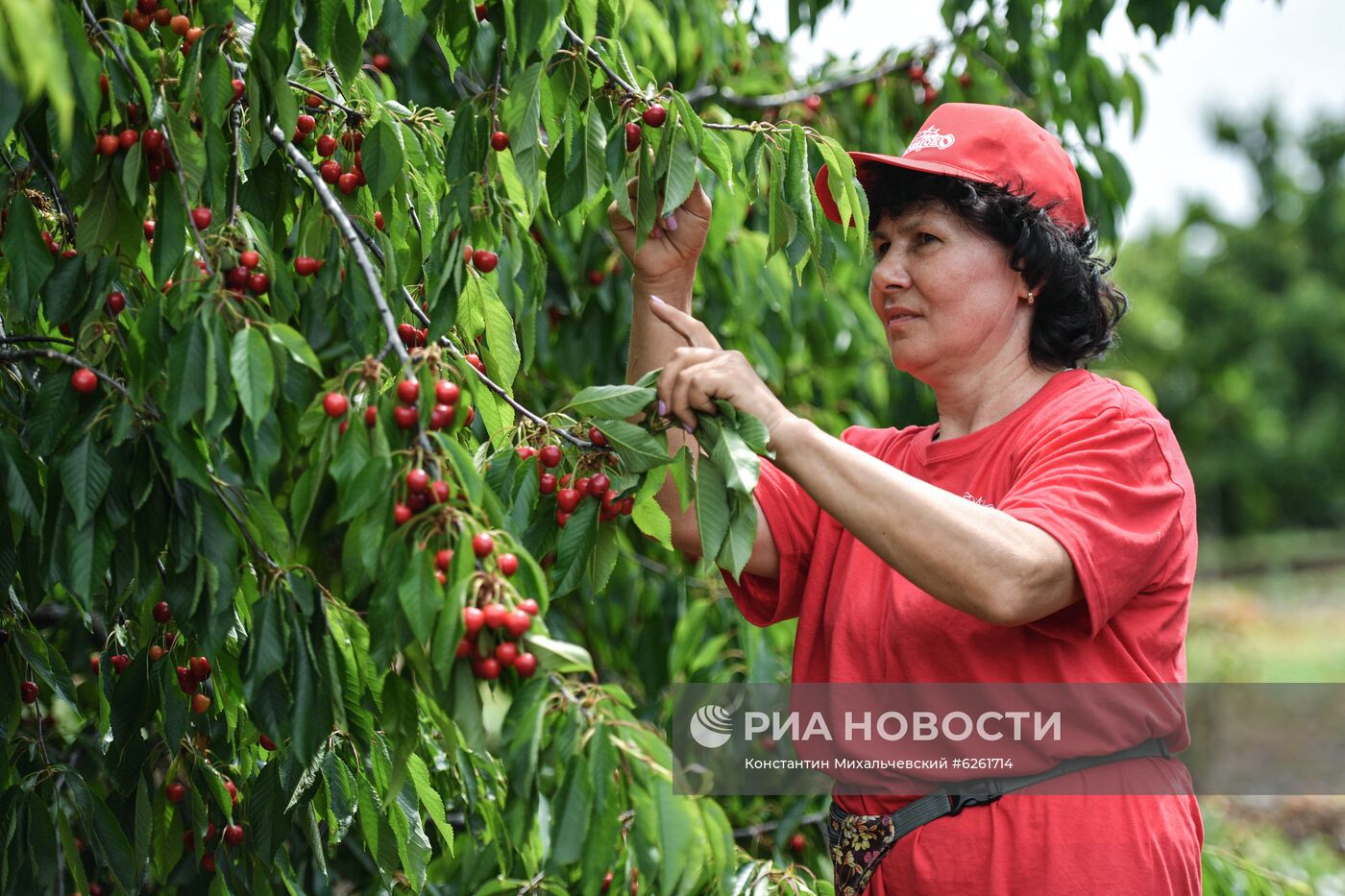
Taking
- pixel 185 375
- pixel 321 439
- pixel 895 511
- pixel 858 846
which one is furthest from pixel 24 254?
pixel 858 846

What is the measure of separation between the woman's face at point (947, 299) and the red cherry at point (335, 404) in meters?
1.04

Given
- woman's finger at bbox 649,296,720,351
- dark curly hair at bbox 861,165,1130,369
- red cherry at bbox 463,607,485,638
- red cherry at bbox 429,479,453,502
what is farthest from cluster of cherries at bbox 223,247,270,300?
dark curly hair at bbox 861,165,1130,369

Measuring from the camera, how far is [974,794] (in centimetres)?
194

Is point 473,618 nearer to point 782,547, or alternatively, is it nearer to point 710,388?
point 710,388

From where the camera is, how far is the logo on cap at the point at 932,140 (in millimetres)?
2221

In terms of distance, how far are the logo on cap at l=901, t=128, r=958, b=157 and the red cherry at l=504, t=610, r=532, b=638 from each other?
1221 mm

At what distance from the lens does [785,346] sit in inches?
159

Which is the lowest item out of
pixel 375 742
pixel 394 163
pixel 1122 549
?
pixel 375 742

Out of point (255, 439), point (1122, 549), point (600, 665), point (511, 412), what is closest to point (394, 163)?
point (511, 412)

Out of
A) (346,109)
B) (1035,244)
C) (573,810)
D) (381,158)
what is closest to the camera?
(573,810)

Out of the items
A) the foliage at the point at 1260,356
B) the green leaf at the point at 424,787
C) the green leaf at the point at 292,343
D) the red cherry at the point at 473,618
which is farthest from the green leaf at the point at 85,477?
the foliage at the point at 1260,356

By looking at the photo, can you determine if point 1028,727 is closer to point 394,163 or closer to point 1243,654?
point 394,163

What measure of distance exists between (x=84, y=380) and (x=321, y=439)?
351 mm

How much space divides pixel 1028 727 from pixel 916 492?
0.43 metres
